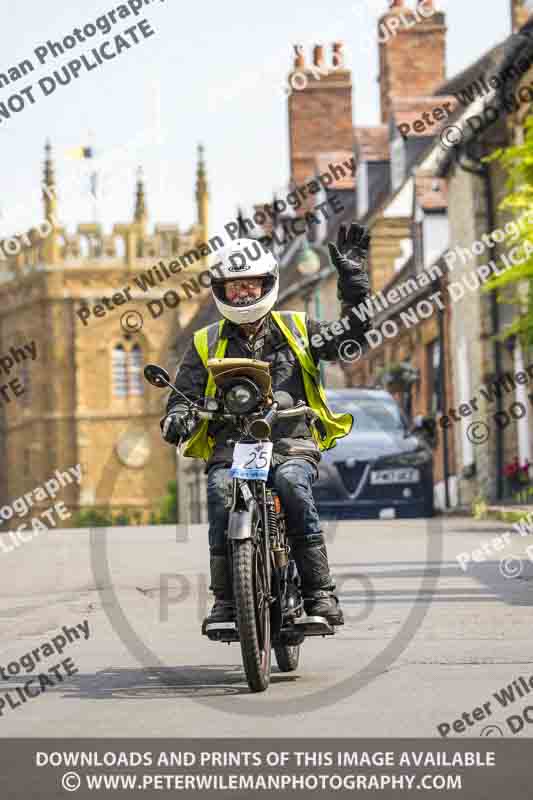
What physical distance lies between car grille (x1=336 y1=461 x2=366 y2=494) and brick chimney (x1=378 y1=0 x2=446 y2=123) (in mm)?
22300

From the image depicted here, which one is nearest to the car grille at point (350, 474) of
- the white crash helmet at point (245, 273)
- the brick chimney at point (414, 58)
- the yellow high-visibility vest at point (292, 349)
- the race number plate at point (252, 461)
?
the yellow high-visibility vest at point (292, 349)

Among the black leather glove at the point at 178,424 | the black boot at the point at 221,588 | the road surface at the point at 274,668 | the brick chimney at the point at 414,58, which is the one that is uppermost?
the brick chimney at the point at 414,58

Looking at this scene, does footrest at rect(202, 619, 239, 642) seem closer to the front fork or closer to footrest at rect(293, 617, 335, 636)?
the front fork

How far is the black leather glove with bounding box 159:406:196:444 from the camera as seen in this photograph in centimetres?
786

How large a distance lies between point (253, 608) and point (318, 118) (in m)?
52.6

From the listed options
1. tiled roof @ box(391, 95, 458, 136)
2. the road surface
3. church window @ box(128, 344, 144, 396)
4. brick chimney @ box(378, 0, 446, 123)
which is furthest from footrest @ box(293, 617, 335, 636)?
church window @ box(128, 344, 144, 396)

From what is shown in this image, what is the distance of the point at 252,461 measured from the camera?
768cm

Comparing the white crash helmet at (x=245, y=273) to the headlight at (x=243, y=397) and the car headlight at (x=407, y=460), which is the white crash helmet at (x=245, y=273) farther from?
the car headlight at (x=407, y=460)

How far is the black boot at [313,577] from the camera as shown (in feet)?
26.1

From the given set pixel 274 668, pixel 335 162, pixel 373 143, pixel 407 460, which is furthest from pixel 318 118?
pixel 274 668

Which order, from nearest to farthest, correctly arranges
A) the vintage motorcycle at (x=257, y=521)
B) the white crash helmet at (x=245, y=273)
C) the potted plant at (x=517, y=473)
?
the vintage motorcycle at (x=257, y=521)
the white crash helmet at (x=245, y=273)
the potted plant at (x=517, y=473)

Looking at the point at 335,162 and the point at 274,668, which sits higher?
the point at 335,162

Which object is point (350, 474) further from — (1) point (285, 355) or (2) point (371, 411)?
(1) point (285, 355)
